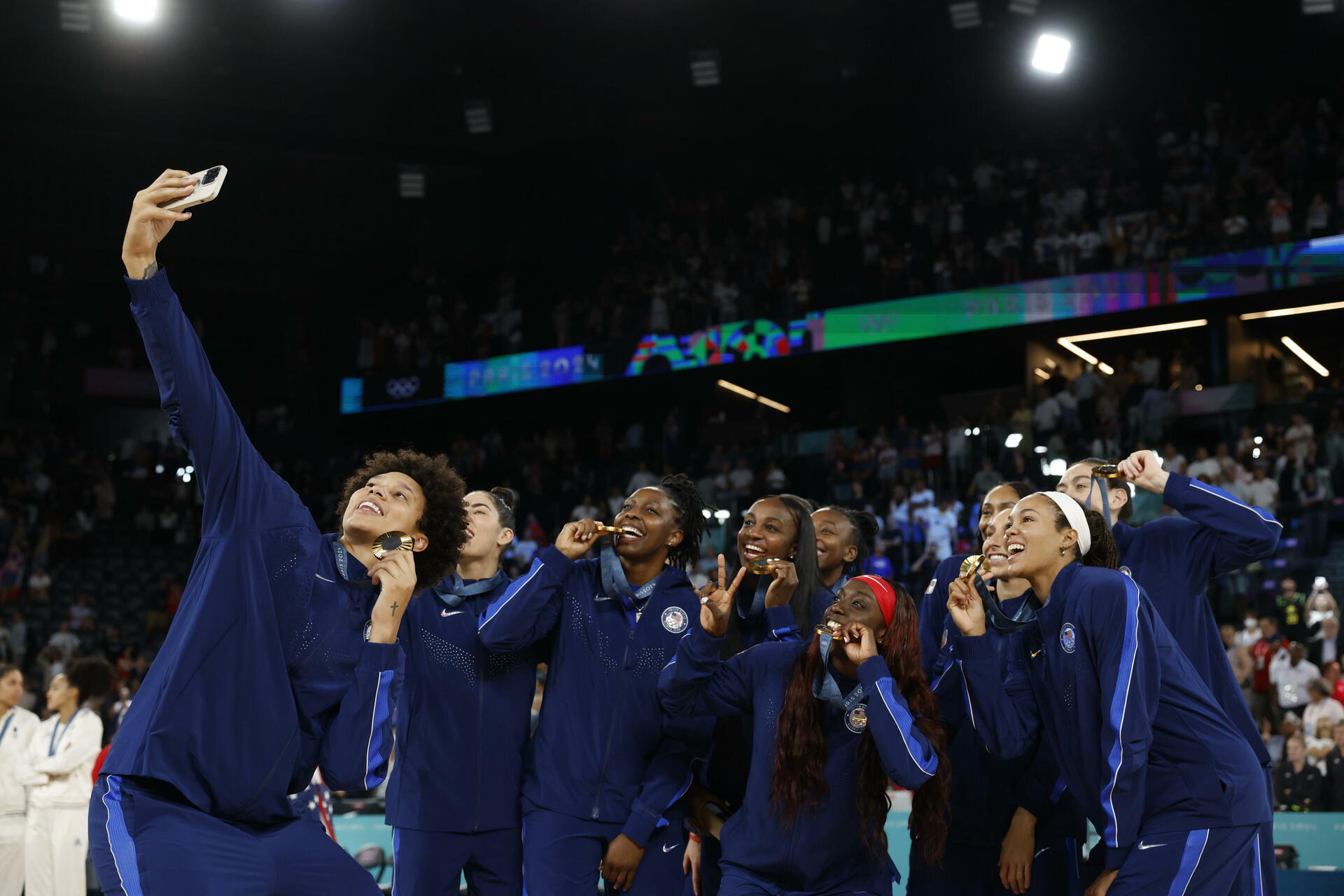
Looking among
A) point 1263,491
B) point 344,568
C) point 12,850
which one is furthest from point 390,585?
point 1263,491

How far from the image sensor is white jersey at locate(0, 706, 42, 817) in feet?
27.6

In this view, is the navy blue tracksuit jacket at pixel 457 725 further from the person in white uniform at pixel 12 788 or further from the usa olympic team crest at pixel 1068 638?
the person in white uniform at pixel 12 788

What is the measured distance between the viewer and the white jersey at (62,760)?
27.3 ft

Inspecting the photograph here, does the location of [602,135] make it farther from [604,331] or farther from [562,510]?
[562,510]

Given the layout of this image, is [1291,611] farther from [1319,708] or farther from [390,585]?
[390,585]

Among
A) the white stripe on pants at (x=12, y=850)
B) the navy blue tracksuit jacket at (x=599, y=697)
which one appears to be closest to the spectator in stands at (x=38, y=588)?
the white stripe on pants at (x=12, y=850)

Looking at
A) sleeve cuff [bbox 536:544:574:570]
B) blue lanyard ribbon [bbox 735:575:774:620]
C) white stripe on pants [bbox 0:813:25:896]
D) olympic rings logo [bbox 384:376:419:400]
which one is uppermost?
olympic rings logo [bbox 384:376:419:400]

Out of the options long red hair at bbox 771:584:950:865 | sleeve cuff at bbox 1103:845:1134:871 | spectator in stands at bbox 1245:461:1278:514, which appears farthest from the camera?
spectator in stands at bbox 1245:461:1278:514

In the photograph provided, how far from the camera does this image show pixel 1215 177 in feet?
67.4

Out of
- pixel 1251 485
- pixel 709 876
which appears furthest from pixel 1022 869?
pixel 1251 485

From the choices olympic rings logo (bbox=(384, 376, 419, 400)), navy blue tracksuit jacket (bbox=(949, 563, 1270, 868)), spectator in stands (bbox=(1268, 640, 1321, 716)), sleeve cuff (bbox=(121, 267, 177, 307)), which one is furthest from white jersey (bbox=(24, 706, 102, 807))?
olympic rings logo (bbox=(384, 376, 419, 400))

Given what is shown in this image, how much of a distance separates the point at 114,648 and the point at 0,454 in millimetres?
7730

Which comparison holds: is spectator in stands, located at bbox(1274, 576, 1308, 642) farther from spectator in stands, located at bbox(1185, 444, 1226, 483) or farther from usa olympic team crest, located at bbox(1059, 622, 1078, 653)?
usa olympic team crest, located at bbox(1059, 622, 1078, 653)

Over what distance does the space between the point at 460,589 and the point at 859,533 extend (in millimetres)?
1805
